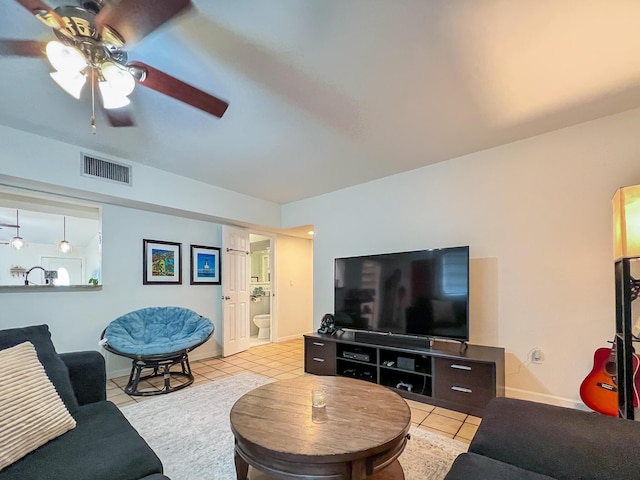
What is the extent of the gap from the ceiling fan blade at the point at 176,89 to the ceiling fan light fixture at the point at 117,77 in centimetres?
5

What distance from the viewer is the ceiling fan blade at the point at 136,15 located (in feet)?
3.91

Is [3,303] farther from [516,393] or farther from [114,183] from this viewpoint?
[516,393]

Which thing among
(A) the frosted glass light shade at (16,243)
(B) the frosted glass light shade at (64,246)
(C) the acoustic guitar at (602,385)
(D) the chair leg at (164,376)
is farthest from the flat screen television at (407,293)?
(A) the frosted glass light shade at (16,243)

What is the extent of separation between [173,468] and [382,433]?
133cm

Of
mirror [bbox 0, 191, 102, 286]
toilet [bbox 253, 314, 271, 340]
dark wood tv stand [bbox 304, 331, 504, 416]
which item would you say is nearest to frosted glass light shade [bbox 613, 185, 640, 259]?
dark wood tv stand [bbox 304, 331, 504, 416]

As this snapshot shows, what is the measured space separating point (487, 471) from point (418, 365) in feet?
6.34

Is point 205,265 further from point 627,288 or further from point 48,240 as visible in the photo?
point 627,288

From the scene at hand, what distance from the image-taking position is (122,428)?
135cm

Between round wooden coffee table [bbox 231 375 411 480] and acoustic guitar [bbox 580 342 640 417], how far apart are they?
1656 mm

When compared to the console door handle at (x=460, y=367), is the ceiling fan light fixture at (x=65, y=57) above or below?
above

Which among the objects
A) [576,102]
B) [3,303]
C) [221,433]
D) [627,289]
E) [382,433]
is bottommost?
[221,433]

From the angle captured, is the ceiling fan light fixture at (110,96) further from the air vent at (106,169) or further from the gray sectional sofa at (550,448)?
the gray sectional sofa at (550,448)

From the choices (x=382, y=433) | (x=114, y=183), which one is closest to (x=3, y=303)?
(x=114, y=183)

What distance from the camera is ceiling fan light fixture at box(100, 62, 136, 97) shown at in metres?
1.58
